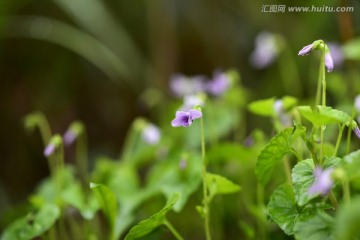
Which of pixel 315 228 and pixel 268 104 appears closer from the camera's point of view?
pixel 315 228

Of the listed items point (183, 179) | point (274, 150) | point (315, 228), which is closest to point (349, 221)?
point (315, 228)

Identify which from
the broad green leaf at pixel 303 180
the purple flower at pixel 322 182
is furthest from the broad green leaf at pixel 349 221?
the broad green leaf at pixel 303 180

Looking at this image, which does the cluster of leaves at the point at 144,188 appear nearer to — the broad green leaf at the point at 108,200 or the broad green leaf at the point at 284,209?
the broad green leaf at the point at 108,200

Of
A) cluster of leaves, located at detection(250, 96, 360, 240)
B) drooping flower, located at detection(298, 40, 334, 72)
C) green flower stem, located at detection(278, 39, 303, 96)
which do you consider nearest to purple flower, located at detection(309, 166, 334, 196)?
cluster of leaves, located at detection(250, 96, 360, 240)

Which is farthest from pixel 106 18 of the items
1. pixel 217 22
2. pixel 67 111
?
pixel 217 22

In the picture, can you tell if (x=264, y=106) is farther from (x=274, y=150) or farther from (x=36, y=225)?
(x=36, y=225)

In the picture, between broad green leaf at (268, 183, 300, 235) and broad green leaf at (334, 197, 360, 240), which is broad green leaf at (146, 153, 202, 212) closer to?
broad green leaf at (268, 183, 300, 235)
